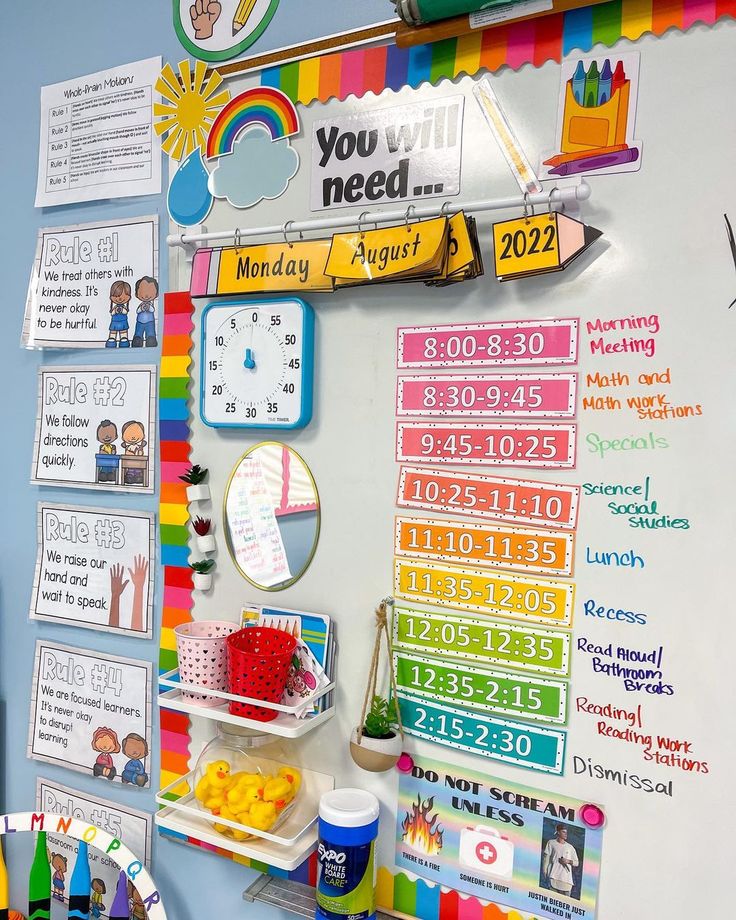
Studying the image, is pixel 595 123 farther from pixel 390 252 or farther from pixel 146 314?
pixel 146 314

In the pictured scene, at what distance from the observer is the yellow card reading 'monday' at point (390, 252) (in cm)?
87

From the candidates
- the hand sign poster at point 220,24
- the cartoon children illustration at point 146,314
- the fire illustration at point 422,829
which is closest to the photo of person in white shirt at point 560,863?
the fire illustration at point 422,829

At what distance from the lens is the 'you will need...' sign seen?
0.94m

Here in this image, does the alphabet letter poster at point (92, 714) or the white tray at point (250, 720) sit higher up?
the white tray at point (250, 720)

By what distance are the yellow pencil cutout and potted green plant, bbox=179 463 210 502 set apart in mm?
693

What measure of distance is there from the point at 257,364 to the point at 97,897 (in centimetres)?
103

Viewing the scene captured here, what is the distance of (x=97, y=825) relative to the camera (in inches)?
50.5

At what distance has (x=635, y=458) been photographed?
0.85 meters

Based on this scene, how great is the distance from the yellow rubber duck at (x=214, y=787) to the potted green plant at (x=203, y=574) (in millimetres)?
268

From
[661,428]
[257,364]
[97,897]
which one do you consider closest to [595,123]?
[661,428]

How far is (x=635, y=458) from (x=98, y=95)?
1.11 m

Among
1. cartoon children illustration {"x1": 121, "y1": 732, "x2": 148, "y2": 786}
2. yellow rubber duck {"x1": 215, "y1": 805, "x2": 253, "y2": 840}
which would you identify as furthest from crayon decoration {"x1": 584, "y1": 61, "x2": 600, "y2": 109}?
cartoon children illustration {"x1": 121, "y1": 732, "x2": 148, "y2": 786}

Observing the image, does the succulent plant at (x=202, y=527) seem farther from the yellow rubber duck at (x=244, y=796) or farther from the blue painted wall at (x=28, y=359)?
the yellow rubber duck at (x=244, y=796)

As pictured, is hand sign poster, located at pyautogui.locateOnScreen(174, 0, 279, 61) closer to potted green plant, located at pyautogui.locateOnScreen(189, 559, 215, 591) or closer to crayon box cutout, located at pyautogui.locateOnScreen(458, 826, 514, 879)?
Result: potted green plant, located at pyautogui.locateOnScreen(189, 559, 215, 591)
